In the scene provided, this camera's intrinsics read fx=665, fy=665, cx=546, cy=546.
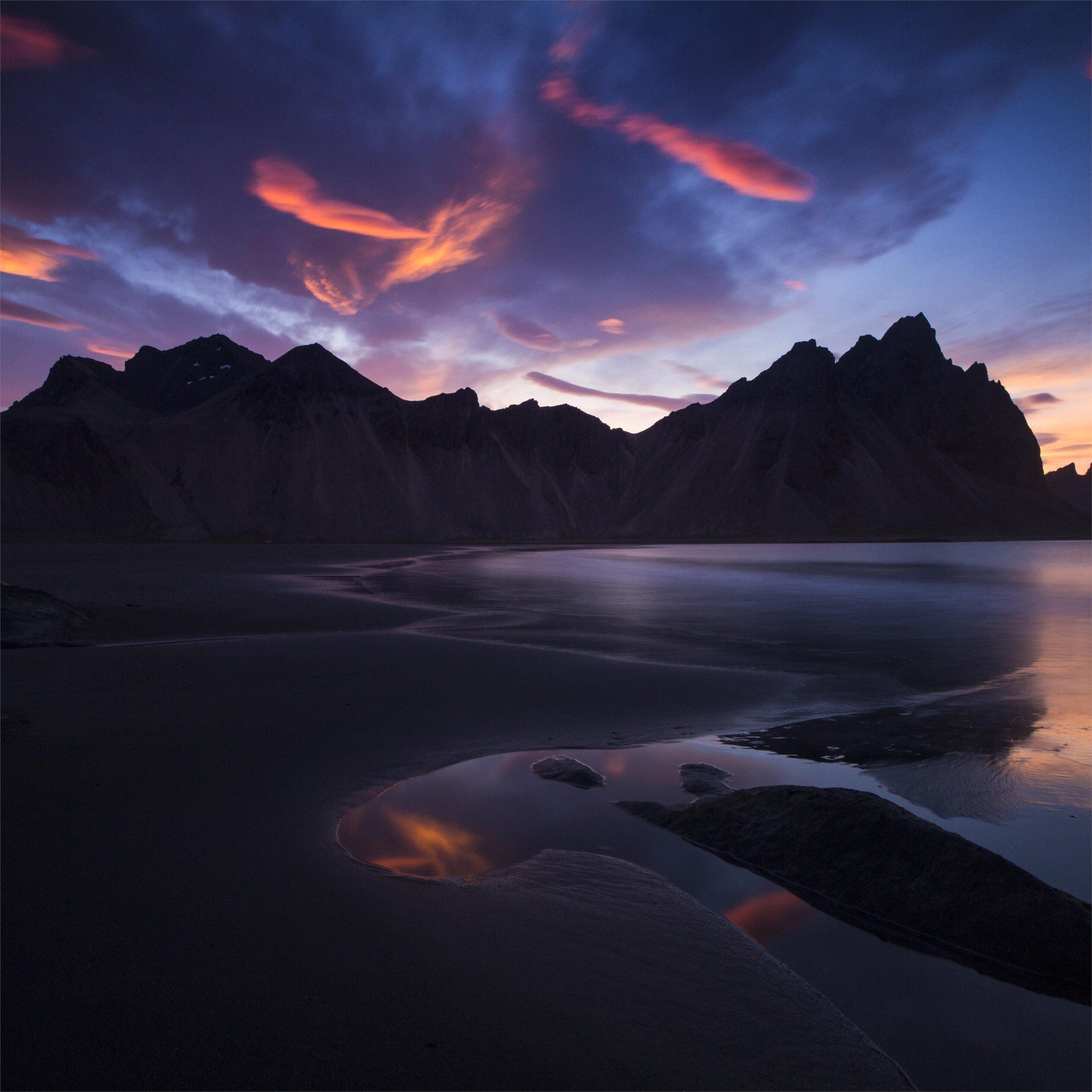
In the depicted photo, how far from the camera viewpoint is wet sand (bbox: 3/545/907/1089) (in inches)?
99.5

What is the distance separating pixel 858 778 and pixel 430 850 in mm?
3968

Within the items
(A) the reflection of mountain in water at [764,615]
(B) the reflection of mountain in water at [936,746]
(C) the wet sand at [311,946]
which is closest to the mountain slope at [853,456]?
(A) the reflection of mountain in water at [764,615]

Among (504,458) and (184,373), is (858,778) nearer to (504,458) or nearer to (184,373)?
(504,458)

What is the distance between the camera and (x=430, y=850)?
4.47 m

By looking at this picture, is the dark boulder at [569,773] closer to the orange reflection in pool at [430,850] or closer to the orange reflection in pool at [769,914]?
the orange reflection in pool at [430,850]

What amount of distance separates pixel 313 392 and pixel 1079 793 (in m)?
122

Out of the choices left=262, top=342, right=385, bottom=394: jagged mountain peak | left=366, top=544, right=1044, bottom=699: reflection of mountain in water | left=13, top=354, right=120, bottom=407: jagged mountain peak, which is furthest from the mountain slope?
left=13, top=354, right=120, bottom=407: jagged mountain peak

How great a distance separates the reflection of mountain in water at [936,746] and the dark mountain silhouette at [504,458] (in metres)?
91.8

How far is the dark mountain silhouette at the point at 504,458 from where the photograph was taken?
295 feet

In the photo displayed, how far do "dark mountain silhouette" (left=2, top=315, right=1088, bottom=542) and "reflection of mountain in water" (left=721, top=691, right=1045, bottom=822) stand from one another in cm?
9181

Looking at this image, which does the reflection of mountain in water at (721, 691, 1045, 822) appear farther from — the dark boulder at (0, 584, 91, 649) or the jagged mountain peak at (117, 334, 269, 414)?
the jagged mountain peak at (117, 334, 269, 414)

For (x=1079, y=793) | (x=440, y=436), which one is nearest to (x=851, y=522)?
(x=440, y=436)

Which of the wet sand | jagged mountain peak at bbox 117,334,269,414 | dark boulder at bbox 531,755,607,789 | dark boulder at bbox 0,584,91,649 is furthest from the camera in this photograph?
jagged mountain peak at bbox 117,334,269,414

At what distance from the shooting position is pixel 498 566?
1702 inches
